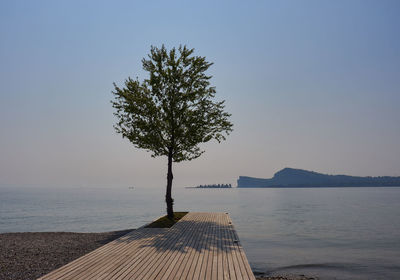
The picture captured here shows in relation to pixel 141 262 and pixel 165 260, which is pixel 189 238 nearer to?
pixel 165 260

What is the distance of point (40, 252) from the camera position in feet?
56.6

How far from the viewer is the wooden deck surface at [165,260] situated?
10094 millimetres

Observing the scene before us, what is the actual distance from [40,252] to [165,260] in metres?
9.35

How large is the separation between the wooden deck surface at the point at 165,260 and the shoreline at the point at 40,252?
253cm

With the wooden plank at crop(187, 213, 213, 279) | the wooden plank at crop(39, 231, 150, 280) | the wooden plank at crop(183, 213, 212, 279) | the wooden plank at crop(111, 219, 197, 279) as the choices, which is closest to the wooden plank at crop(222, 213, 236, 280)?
the wooden plank at crop(187, 213, 213, 279)

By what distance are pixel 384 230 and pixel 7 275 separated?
45.2 metres

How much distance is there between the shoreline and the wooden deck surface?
99.7 inches

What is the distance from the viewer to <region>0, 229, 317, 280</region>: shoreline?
526 inches

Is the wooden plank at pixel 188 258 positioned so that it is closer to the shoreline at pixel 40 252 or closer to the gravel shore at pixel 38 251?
the shoreline at pixel 40 252

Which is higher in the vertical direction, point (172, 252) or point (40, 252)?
point (172, 252)

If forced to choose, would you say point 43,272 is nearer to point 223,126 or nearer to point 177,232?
point 177,232

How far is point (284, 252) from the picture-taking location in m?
27.8

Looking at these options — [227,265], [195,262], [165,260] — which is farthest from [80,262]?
[227,265]

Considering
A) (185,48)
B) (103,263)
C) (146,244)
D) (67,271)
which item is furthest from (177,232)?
(185,48)
